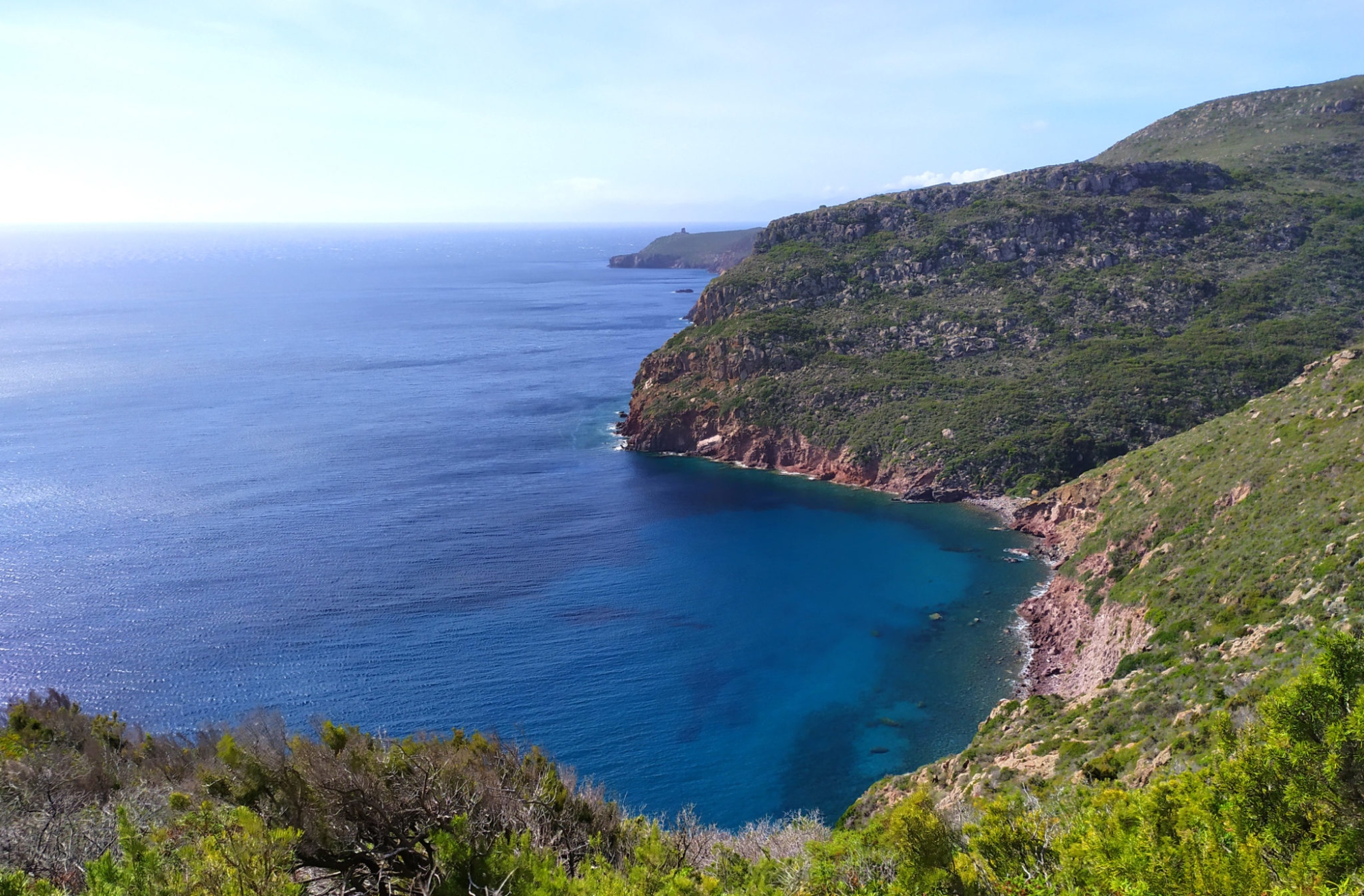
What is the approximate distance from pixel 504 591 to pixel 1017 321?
61522mm

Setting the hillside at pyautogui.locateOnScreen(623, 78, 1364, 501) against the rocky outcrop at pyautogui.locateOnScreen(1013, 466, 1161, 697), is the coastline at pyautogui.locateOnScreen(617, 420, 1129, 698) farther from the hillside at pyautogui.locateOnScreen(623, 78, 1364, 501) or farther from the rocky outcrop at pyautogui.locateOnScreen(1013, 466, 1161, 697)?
the hillside at pyautogui.locateOnScreen(623, 78, 1364, 501)

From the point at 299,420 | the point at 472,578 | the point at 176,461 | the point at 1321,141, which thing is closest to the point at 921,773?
the point at 472,578

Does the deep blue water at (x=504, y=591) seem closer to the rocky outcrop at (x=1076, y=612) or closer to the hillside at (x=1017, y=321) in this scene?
the rocky outcrop at (x=1076, y=612)

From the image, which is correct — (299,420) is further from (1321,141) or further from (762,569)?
(1321,141)

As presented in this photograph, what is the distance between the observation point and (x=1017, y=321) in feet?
293

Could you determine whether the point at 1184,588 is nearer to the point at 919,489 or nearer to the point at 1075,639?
the point at 1075,639

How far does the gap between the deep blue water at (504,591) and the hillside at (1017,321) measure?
273 inches

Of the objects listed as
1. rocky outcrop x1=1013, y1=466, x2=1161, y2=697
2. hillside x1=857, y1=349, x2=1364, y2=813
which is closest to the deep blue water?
rocky outcrop x1=1013, y1=466, x2=1161, y2=697

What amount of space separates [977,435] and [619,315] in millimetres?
112265

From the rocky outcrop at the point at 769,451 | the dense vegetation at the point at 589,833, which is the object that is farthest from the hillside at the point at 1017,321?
the dense vegetation at the point at 589,833

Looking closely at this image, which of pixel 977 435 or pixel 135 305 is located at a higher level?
pixel 135 305

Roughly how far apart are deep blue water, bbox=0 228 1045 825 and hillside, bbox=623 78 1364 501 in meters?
6.92

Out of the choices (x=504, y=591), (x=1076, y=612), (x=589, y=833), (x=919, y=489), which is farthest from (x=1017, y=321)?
(x=589, y=833)

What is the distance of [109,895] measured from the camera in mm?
10852
